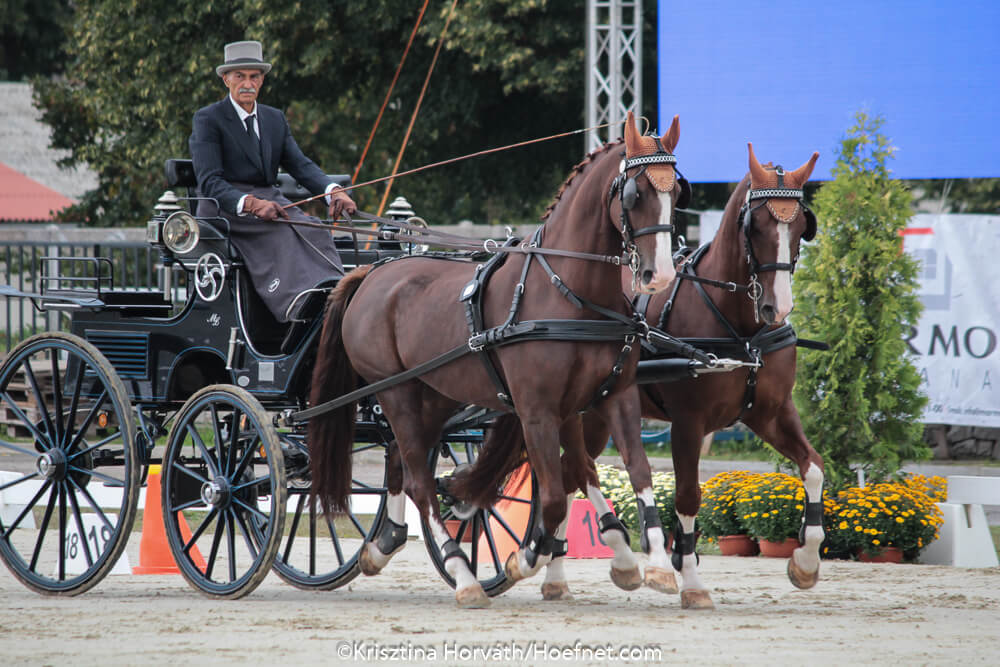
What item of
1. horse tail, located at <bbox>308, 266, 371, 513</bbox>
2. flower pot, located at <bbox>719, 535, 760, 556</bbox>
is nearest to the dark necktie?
horse tail, located at <bbox>308, 266, 371, 513</bbox>

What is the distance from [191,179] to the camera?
27.2 ft

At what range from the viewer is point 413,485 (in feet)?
23.3

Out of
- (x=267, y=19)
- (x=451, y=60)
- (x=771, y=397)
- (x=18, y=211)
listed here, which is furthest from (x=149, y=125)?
(x=771, y=397)

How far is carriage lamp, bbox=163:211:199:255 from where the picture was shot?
7.39 meters

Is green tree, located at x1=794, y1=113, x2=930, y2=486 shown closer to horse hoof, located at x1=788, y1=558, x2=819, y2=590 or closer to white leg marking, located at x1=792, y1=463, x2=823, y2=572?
white leg marking, located at x1=792, y1=463, x2=823, y2=572

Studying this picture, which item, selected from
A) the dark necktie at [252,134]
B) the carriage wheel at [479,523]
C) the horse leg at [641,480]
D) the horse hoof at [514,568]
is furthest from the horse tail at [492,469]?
the dark necktie at [252,134]

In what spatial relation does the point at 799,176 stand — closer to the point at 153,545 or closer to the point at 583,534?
the point at 583,534

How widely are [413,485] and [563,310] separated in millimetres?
1392

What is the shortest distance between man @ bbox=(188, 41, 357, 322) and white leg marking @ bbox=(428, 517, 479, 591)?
4.82 feet

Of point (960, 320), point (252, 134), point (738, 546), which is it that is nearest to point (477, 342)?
point (252, 134)

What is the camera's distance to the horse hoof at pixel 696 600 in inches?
264

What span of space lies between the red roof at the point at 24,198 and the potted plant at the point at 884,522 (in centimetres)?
2320

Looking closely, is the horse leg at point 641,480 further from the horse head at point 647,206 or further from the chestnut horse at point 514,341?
the horse head at point 647,206

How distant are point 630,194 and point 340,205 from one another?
2.27m
